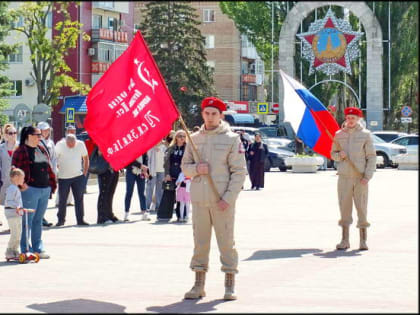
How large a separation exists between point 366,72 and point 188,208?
4376cm

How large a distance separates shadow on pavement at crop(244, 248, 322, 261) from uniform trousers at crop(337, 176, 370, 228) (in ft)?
2.09

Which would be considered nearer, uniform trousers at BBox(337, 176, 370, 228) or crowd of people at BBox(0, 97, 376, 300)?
crowd of people at BBox(0, 97, 376, 300)

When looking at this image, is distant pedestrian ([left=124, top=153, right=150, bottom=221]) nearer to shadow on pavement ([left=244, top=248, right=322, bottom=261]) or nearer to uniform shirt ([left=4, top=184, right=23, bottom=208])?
shadow on pavement ([left=244, top=248, right=322, bottom=261])

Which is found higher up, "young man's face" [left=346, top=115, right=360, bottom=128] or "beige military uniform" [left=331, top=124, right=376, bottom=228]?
"young man's face" [left=346, top=115, right=360, bottom=128]

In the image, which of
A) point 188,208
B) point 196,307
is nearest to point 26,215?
point 196,307

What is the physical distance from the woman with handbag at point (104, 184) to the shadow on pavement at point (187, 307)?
9.38m

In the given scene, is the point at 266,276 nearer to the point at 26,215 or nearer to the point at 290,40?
the point at 26,215

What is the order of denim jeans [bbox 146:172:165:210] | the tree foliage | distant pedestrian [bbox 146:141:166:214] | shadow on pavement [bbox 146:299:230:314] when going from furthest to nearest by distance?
the tree foliage
denim jeans [bbox 146:172:165:210]
distant pedestrian [bbox 146:141:166:214]
shadow on pavement [bbox 146:299:230:314]

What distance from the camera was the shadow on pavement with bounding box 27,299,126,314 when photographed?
8672mm

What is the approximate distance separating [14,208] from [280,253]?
3339mm

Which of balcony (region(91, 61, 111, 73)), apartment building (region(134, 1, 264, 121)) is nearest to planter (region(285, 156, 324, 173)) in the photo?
balcony (region(91, 61, 111, 73))

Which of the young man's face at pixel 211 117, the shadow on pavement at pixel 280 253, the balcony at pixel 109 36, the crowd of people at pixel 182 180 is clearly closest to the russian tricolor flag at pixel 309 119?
the crowd of people at pixel 182 180

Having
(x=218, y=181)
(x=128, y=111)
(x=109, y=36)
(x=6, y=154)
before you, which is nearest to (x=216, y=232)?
(x=218, y=181)

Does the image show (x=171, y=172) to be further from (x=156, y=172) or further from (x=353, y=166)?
(x=353, y=166)
